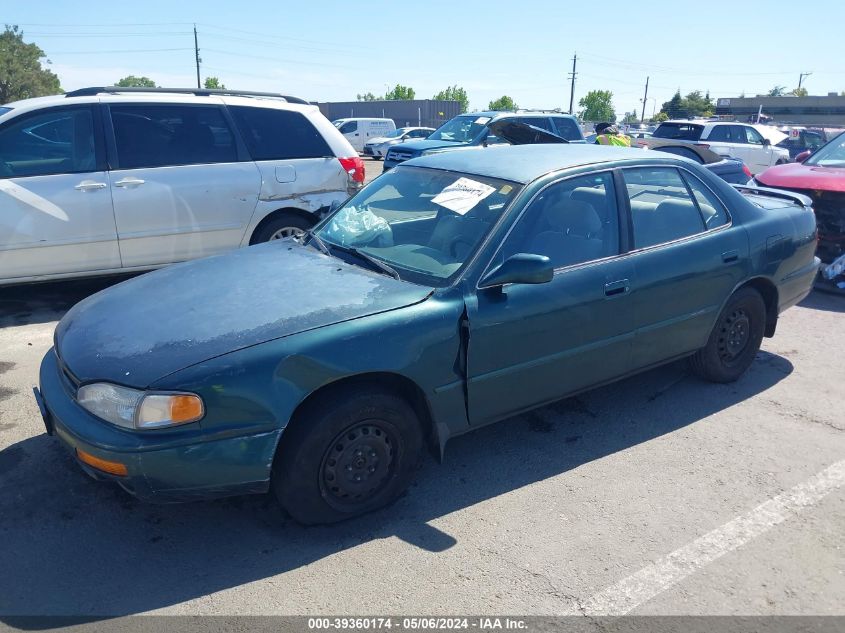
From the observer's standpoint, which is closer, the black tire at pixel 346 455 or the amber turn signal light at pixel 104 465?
the amber turn signal light at pixel 104 465

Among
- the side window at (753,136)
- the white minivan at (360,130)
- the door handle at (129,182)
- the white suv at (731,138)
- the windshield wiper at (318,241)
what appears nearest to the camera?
the windshield wiper at (318,241)

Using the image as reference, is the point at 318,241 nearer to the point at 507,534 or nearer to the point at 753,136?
the point at 507,534

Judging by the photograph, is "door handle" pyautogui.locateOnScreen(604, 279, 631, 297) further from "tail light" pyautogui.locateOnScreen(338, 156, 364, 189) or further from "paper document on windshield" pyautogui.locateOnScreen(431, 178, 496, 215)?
"tail light" pyautogui.locateOnScreen(338, 156, 364, 189)

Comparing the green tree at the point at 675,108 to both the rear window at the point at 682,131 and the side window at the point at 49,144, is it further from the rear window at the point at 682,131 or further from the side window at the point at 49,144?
the side window at the point at 49,144

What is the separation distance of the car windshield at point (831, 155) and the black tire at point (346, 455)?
7.60 m

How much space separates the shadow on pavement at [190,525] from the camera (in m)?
2.69

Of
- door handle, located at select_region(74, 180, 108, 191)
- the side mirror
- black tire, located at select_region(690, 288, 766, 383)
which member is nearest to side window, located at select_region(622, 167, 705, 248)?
black tire, located at select_region(690, 288, 766, 383)

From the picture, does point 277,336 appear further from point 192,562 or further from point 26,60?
point 26,60

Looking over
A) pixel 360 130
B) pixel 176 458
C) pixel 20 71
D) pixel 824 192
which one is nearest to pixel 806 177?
pixel 824 192

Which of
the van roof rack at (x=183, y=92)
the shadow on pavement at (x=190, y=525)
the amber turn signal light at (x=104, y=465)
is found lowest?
the shadow on pavement at (x=190, y=525)

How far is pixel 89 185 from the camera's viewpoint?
5715 mm

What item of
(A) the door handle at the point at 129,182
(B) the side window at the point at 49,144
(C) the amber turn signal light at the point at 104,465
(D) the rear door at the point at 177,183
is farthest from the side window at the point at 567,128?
(C) the amber turn signal light at the point at 104,465

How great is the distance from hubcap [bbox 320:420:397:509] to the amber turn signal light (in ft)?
2.66

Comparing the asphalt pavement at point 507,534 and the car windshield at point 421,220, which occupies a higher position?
the car windshield at point 421,220
